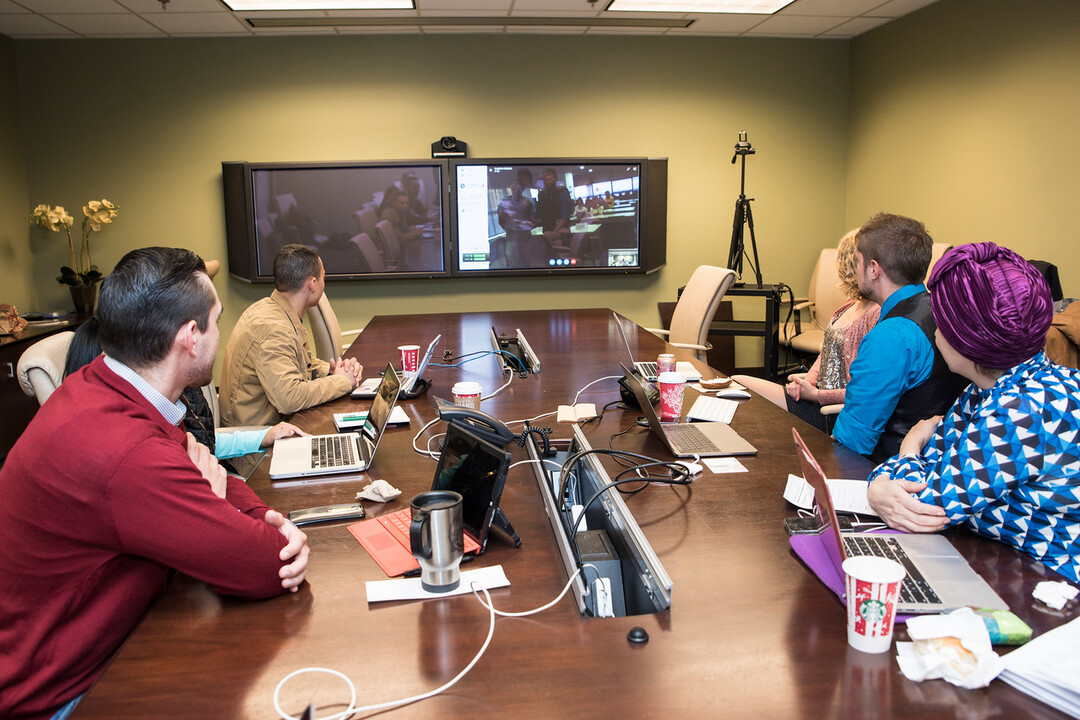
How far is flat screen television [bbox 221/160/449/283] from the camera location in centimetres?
553

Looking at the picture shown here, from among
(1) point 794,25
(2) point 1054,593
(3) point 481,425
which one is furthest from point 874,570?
(1) point 794,25

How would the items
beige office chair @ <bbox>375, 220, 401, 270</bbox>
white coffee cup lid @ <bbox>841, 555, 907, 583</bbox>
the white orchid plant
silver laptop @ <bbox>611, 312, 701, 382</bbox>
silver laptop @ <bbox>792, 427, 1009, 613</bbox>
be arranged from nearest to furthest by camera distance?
white coffee cup lid @ <bbox>841, 555, 907, 583</bbox> → silver laptop @ <bbox>792, 427, 1009, 613</bbox> → silver laptop @ <bbox>611, 312, 701, 382</bbox> → the white orchid plant → beige office chair @ <bbox>375, 220, 401, 270</bbox>

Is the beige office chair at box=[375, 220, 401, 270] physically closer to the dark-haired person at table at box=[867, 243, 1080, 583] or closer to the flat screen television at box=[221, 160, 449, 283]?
the flat screen television at box=[221, 160, 449, 283]

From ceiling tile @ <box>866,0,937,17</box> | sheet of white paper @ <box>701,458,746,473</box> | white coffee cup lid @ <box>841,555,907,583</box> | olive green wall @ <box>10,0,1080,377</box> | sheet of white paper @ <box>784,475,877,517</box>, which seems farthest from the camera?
olive green wall @ <box>10,0,1080,377</box>

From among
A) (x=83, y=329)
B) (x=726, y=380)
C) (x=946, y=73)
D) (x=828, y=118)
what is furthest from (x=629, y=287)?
(x=83, y=329)

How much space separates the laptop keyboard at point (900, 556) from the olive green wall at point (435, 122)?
476 cm

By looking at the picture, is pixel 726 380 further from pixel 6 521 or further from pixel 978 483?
pixel 6 521

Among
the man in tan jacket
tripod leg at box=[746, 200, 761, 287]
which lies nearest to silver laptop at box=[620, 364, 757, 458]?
the man in tan jacket

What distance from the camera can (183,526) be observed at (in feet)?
3.99

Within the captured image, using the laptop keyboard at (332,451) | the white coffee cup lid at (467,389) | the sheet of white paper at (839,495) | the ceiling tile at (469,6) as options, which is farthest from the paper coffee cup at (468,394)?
the ceiling tile at (469,6)

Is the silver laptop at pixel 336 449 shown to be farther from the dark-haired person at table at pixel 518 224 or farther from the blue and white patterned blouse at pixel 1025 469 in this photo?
the dark-haired person at table at pixel 518 224

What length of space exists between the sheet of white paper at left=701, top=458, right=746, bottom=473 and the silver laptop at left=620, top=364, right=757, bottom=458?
2 centimetres

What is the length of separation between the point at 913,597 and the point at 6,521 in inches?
57.8

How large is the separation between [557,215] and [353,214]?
1520 mm
